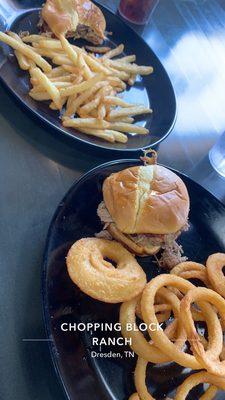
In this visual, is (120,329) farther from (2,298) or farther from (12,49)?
(12,49)

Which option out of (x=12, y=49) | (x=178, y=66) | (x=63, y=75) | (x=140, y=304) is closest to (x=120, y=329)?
(x=140, y=304)

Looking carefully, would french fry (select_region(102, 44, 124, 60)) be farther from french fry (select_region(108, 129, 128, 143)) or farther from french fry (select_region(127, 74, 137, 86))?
french fry (select_region(108, 129, 128, 143))

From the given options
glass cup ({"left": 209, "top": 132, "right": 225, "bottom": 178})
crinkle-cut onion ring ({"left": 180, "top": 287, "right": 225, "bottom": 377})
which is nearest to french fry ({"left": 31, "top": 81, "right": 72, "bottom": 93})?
glass cup ({"left": 209, "top": 132, "right": 225, "bottom": 178})

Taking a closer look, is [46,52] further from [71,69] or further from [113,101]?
[113,101]

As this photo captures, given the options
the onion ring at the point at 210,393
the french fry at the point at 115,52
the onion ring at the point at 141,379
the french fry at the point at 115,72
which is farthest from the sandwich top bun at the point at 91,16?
the onion ring at the point at 210,393

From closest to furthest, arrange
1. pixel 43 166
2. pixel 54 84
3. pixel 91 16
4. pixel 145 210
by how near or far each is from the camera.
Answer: pixel 145 210
pixel 43 166
pixel 54 84
pixel 91 16

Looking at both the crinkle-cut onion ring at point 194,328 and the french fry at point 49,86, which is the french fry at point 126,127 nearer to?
the french fry at point 49,86

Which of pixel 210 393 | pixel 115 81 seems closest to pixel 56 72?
pixel 115 81
